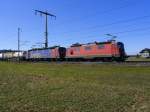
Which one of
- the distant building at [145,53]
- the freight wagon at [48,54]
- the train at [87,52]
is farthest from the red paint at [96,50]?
the distant building at [145,53]

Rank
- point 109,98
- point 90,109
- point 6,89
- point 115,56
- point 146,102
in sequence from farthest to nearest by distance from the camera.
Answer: point 115,56
point 6,89
point 109,98
point 146,102
point 90,109

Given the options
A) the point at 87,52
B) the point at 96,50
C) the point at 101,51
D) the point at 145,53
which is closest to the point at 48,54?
the point at 87,52

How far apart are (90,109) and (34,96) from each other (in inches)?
158

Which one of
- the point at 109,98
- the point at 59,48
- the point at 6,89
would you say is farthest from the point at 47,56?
the point at 109,98

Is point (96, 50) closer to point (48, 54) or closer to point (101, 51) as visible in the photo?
point (101, 51)

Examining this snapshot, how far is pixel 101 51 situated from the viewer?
50.8m

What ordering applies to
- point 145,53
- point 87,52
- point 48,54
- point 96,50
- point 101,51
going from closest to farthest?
point 101,51
point 96,50
point 87,52
point 48,54
point 145,53

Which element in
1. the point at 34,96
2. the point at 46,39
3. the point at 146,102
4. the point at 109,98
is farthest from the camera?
the point at 46,39

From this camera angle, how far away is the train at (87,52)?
49281 millimetres

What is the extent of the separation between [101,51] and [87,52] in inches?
155

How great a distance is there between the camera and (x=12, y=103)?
13.5 metres

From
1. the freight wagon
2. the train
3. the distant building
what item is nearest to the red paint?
the train

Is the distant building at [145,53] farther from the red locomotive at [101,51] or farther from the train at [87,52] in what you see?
the red locomotive at [101,51]

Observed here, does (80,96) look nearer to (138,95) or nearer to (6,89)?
(138,95)
